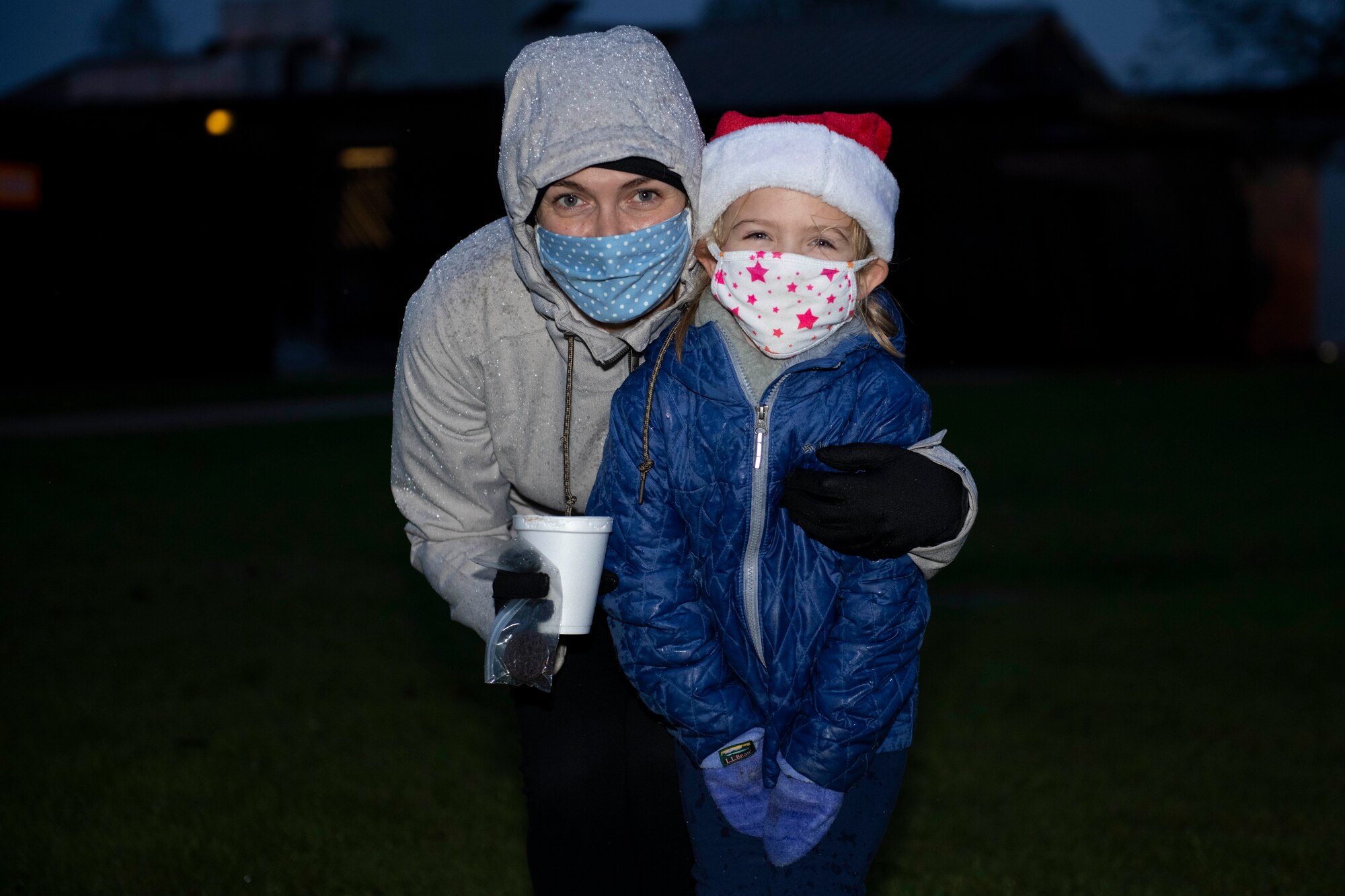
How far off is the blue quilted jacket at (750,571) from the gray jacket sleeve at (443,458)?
546 millimetres

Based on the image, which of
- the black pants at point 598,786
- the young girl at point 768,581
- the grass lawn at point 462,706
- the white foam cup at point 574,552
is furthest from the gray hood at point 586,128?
the grass lawn at point 462,706

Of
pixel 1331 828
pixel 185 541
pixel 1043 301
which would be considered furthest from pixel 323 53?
pixel 1331 828

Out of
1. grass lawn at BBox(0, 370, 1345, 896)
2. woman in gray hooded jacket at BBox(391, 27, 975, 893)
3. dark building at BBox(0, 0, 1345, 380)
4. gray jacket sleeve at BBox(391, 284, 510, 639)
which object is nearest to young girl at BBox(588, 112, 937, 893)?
woman in gray hooded jacket at BBox(391, 27, 975, 893)

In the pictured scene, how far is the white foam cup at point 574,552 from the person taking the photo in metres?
2.76

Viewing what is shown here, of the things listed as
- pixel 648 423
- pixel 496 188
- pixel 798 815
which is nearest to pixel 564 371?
pixel 648 423

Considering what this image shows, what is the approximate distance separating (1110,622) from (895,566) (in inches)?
190

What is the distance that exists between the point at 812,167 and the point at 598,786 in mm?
1376

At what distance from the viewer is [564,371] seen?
3375mm

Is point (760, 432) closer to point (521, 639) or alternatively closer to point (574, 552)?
point (574, 552)

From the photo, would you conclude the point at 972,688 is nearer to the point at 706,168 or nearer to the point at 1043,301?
the point at 706,168

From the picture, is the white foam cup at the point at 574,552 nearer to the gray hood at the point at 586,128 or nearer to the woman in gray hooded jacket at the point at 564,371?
the woman in gray hooded jacket at the point at 564,371

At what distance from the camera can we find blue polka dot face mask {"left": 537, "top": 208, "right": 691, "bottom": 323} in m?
3.15

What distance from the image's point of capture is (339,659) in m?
6.58

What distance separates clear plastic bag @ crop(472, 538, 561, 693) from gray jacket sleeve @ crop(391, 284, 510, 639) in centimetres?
37
